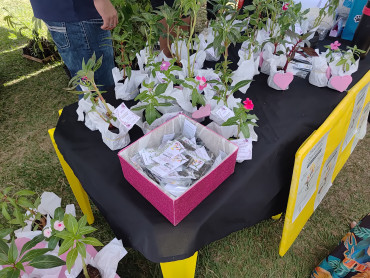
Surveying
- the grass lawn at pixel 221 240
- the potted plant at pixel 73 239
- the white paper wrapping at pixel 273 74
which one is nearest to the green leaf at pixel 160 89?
the potted plant at pixel 73 239

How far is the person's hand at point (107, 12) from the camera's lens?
126 cm

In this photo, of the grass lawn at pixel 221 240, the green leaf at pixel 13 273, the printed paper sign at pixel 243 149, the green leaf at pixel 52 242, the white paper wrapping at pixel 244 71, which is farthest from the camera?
the grass lawn at pixel 221 240


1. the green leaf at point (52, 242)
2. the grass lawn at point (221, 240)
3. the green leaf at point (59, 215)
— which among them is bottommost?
the grass lawn at point (221, 240)

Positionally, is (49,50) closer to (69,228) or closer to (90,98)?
(90,98)

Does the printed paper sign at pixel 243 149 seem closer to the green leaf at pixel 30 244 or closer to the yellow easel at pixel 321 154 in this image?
the yellow easel at pixel 321 154

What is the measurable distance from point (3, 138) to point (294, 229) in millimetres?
2163

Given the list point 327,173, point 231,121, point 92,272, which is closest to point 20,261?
point 92,272

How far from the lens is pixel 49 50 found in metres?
3.03

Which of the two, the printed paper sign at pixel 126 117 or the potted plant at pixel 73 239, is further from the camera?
the printed paper sign at pixel 126 117

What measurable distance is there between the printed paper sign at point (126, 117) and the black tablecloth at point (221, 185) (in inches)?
4.7

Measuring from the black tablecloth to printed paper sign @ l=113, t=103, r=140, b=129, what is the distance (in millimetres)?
119

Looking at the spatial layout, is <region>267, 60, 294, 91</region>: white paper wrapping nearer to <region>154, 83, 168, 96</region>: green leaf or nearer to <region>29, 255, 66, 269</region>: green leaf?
<region>154, 83, 168, 96</region>: green leaf

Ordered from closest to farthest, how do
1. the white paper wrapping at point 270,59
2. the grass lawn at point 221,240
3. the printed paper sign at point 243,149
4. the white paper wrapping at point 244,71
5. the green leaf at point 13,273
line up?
the green leaf at point 13,273
the printed paper sign at point 243,149
the white paper wrapping at point 244,71
the white paper wrapping at point 270,59
the grass lawn at point 221,240

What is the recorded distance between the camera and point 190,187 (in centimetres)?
73
